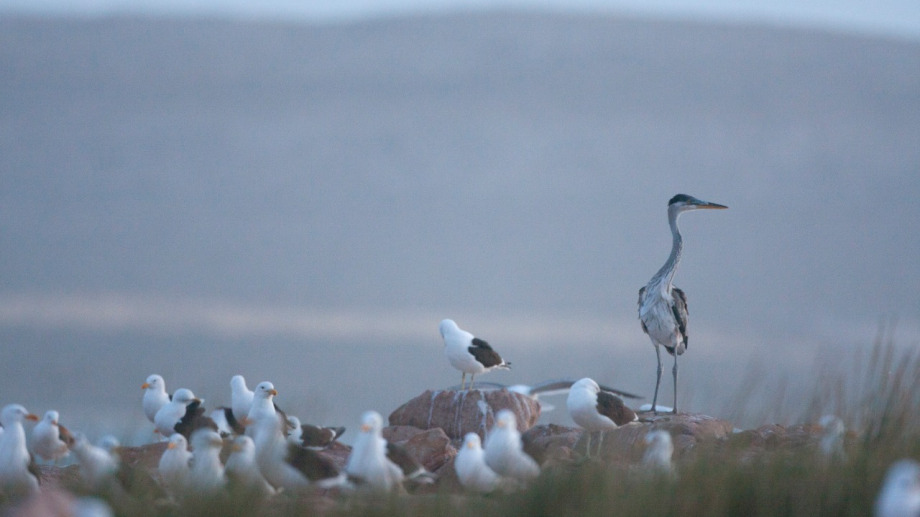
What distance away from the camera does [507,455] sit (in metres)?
10.6

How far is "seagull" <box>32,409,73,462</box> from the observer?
13852 mm

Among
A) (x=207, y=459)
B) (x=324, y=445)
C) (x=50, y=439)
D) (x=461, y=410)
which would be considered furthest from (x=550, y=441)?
(x=50, y=439)

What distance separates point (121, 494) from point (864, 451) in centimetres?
A: 591

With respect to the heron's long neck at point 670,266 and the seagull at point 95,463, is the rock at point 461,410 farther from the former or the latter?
the seagull at point 95,463

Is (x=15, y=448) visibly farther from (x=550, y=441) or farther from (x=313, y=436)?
(x=550, y=441)

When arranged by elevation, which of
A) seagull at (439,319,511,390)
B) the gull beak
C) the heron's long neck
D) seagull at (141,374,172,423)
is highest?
the gull beak

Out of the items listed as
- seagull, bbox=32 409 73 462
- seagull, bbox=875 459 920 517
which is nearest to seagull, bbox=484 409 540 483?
seagull, bbox=875 459 920 517

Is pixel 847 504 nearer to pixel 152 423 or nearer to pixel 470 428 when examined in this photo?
pixel 470 428

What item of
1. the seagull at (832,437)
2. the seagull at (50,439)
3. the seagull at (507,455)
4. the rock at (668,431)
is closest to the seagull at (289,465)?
the seagull at (507,455)

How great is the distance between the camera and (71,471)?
13.6 m

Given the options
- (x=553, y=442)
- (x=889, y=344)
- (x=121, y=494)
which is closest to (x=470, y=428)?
(x=553, y=442)

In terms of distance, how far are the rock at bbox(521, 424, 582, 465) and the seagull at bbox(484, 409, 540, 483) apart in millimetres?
350

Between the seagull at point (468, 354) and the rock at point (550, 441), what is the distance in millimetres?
1916

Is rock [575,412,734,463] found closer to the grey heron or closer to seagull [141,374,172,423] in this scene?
the grey heron
